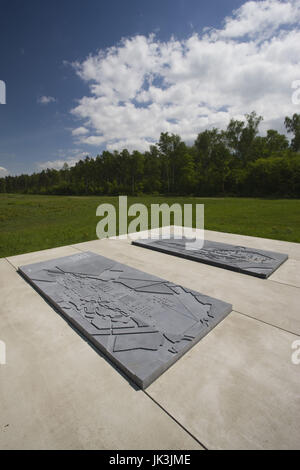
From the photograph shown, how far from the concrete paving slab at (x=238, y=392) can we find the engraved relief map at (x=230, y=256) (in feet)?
6.76

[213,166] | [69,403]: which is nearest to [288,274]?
[69,403]

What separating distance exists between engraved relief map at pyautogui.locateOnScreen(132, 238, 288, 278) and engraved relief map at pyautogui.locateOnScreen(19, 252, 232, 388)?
159cm

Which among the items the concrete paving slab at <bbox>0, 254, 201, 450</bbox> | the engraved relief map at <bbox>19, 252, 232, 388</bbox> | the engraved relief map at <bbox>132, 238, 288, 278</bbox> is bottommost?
the concrete paving slab at <bbox>0, 254, 201, 450</bbox>

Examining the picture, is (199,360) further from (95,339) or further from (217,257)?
(217,257)

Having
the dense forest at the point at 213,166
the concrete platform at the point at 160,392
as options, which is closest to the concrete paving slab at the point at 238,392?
the concrete platform at the point at 160,392

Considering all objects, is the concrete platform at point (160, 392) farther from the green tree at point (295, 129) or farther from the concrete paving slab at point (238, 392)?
the green tree at point (295, 129)

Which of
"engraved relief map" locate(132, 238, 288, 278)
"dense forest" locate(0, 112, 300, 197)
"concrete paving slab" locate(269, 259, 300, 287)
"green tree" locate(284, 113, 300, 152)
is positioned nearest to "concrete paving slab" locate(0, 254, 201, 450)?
"engraved relief map" locate(132, 238, 288, 278)

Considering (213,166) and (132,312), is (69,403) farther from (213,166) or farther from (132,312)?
(213,166)

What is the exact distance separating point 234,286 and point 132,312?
2.06m

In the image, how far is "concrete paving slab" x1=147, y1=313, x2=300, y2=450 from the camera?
170 centimetres

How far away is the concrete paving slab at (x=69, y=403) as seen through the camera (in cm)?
168

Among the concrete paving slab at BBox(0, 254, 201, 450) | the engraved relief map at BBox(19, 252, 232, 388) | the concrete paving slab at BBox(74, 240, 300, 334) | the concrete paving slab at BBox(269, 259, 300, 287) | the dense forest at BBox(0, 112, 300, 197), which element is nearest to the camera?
the concrete paving slab at BBox(0, 254, 201, 450)

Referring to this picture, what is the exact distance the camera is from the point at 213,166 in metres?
39.4

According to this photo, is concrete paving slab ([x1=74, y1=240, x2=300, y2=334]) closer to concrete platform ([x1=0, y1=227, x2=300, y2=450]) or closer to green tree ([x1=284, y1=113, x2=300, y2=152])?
concrete platform ([x1=0, y1=227, x2=300, y2=450])
